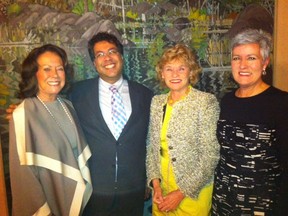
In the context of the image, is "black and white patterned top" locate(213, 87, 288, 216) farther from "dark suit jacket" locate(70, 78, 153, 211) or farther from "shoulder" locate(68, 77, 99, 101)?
"shoulder" locate(68, 77, 99, 101)

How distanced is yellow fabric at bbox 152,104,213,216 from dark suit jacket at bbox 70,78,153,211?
207mm

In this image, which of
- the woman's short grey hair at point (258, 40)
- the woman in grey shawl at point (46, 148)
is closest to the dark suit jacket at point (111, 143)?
the woman in grey shawl at point (46, 148)

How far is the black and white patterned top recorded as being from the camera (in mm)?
1390

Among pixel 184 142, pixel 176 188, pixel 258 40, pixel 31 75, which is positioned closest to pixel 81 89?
pixel 31 75

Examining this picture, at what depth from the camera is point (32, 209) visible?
1.50 m

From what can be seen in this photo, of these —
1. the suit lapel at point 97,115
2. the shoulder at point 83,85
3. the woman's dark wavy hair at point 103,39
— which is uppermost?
the woman's dark wavy hair at point 103,39

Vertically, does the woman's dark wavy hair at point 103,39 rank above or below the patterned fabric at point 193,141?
above

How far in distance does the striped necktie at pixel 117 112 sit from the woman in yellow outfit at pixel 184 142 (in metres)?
0.26

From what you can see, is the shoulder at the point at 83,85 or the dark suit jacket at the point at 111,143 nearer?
the dark suit jacket at the point at 111,143

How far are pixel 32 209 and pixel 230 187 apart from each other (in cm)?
119

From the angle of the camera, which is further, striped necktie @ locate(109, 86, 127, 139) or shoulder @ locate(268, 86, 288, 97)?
striped necktie @ locate(109, 86, 127, 139)

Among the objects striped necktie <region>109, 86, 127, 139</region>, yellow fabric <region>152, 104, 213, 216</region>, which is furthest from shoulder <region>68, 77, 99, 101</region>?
yellow fabric <region>152, 104, 213, 216</region>

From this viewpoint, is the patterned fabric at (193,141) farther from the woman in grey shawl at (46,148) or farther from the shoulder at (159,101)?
the woman in grey shawl at (46,148)

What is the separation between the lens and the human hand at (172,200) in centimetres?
167
